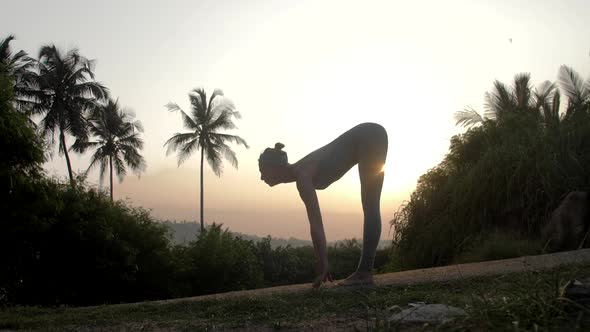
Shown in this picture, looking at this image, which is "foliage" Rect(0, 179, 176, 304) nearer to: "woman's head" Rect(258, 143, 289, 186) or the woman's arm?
"woman's head" Rect(258, 143, 289, 186)

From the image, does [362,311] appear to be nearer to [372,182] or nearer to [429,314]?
[429,314]

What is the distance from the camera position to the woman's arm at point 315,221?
4.79 metres

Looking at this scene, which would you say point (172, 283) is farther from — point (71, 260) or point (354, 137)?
point (354, 137)

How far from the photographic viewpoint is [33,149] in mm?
15383

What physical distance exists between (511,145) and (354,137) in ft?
37.7

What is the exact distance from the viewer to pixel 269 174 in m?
5.00

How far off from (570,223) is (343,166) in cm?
746

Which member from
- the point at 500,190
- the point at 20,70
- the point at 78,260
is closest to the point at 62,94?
the point at 20,70

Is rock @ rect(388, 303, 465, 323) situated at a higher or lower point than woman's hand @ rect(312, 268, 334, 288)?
lower

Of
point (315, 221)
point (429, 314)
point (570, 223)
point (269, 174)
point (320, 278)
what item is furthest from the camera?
point (570, 223)

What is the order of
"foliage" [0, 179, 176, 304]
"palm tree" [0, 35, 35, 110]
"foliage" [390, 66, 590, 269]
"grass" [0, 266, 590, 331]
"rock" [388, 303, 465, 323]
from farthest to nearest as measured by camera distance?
"palm tree" [0, 35, 35, 110], "foliage" [0, 179, 176, 304], "foliage" [390, 66, 590, 269], "rock" [388, 303, 465, 323], "grass" [0, 266, 590, 331]

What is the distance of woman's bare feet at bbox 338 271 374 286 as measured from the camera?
4888 millimetres

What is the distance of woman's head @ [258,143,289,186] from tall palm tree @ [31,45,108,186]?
3546 centimetres

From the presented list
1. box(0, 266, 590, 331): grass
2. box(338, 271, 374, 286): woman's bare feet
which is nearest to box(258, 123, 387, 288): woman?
box(338, 271, 374, 286): woman's bare feet
